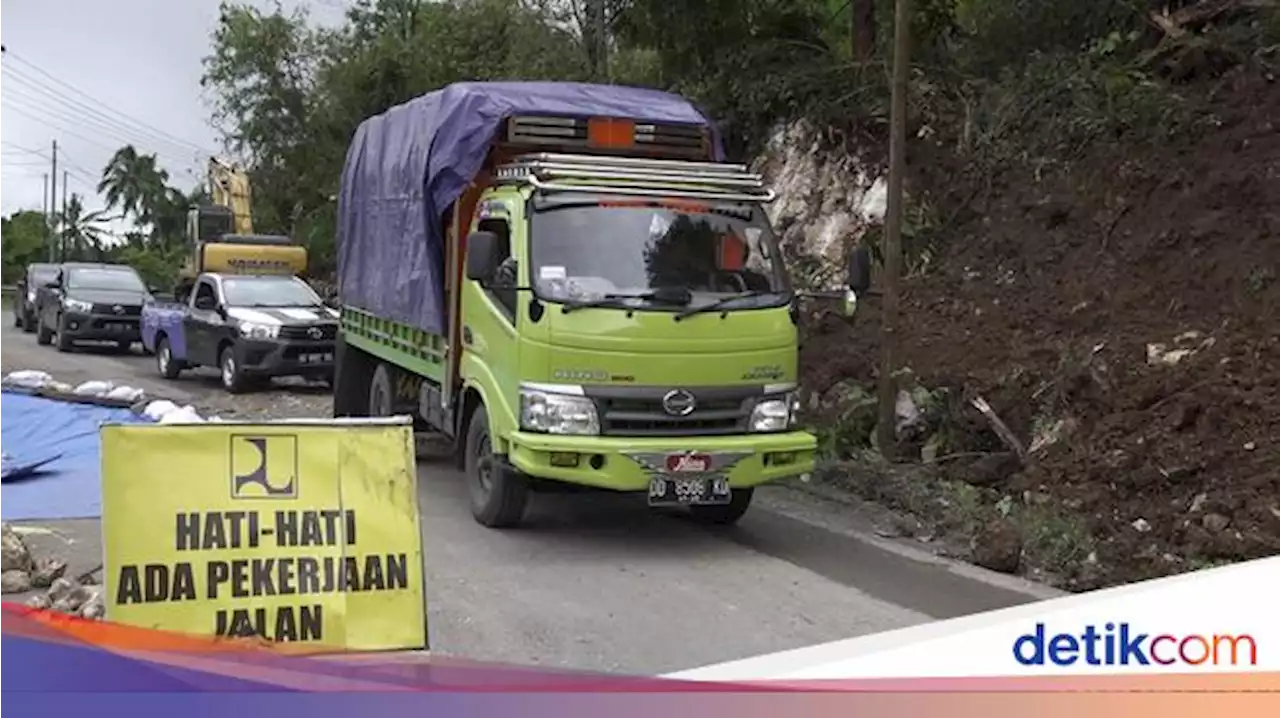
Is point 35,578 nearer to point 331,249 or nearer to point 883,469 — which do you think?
point 883,469

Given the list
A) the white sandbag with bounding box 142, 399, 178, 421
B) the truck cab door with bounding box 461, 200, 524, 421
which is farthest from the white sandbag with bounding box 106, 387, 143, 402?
the truck cab door with bounding box 461, 200, 524, 421

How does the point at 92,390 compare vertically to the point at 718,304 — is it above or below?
below

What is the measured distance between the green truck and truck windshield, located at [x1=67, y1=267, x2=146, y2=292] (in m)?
16.8

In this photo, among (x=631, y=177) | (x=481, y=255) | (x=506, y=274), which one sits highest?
(x=631, y=177)

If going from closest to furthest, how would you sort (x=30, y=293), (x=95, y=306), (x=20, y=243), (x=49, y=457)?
(x=49, y=457) → (x=95, y=306) → (x=30, y=293) → (x=20, y=243)

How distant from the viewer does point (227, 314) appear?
1875 centimetres

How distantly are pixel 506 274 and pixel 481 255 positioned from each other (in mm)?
286

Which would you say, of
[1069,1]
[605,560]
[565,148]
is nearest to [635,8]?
[1069,1]

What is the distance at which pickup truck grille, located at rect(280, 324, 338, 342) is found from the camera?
59.5 ft

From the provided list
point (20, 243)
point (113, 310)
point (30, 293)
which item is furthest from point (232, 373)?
point (20, 243)

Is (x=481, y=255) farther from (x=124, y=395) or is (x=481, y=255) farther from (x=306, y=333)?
(x=306, y=333)

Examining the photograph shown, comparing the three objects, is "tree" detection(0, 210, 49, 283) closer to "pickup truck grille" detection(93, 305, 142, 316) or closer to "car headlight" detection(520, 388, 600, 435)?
"pickup truck grille" detection(93, 305, 142, 316)

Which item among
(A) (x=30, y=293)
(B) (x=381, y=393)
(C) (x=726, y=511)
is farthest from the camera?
(A) (x=30, y=293)

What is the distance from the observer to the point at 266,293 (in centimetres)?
1953
